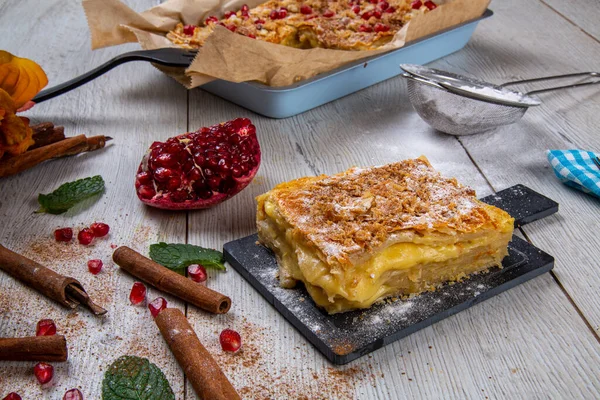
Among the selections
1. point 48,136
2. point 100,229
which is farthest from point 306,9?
point 100,229

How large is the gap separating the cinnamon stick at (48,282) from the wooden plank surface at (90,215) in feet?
0.09

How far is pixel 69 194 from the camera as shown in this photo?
7.23ft

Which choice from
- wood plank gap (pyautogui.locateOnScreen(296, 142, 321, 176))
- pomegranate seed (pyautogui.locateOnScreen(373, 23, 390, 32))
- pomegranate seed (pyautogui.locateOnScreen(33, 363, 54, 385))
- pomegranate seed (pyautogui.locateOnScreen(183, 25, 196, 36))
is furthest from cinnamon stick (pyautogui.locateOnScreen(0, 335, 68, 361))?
pomegranate seed (pyautogui.locateOnScreen(373, 23, 390, 32))

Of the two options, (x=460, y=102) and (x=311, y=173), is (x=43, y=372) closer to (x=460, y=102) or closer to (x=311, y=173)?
(x=311, y=173)

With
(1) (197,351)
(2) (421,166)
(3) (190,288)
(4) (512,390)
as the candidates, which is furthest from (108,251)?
(4) (512,390)

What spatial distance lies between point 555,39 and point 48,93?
238 cm

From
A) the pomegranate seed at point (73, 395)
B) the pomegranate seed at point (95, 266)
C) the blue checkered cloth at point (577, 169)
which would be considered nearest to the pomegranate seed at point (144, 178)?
the pomegranate seed at point (95, 266)

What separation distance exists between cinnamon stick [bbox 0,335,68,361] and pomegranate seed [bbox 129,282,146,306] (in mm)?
230

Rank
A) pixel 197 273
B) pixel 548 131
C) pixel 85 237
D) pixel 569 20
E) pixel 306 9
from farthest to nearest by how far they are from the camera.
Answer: pixel 569 20
pixel 306 9
pixel 548 131
pixel 85 237
pixel 197 273

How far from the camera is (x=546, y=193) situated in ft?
7.55

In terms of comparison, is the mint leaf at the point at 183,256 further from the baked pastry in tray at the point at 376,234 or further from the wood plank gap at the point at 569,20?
the wood plank gap at the point at 569,20

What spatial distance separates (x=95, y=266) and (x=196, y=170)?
1.37 feet

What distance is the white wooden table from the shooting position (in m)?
1.57

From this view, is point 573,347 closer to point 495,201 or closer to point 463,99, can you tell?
point 495,201
